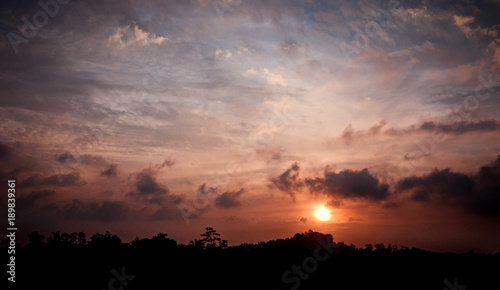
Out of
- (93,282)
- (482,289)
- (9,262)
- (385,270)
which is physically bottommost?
(482,289)

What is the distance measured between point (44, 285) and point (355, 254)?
70440 mm

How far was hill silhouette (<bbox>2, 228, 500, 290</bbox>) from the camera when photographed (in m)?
67.9

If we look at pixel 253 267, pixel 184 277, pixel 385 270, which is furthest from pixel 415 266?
pixel 184 277

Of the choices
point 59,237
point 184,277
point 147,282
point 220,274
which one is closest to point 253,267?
point 220,274

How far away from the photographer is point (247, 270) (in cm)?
8056

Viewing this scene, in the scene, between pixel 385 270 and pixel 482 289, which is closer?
pixel 482 289

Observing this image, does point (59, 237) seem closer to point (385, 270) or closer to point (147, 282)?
point (147, 282)

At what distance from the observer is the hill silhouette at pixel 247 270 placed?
67938 millimetres

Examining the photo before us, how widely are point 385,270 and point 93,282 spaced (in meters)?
Answer: 61.5

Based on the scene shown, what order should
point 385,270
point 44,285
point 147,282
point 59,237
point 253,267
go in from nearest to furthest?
1. point 44,285
2. point 147,282
3. point 385,270
4. point 253,267
5. point 59,237

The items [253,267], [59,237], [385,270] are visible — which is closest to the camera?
[385,270]

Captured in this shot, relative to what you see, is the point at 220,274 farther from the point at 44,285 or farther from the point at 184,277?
the point at 44,285

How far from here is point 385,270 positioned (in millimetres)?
76688

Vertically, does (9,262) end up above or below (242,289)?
above
